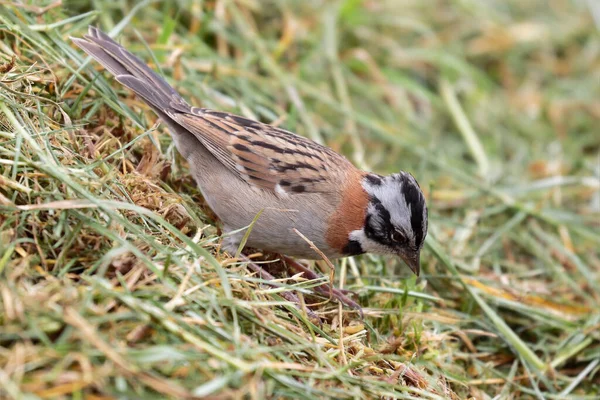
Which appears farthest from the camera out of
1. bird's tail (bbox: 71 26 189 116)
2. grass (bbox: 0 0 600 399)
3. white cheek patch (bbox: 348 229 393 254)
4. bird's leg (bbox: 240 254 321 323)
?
bird's tail (bbox: 71 26 189 116)

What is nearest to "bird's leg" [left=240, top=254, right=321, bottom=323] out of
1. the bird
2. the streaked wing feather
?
the bird

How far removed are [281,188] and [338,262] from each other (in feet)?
2.38

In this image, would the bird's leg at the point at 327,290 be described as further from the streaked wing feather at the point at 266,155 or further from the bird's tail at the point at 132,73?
the bird's tail at the point at 132,73

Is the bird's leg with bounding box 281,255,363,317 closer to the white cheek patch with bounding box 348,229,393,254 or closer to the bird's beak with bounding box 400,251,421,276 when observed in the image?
the white cheek patch with bounding box 348,229,393,254

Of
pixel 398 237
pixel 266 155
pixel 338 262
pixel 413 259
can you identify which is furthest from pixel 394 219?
pixel 266 155

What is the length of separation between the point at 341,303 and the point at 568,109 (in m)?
4.65

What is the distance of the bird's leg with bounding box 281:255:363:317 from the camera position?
394 cm

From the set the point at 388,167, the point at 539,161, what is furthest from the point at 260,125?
the point at 539,161

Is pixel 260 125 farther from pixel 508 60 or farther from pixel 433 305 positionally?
pixel 508 60

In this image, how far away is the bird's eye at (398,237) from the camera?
396 cm

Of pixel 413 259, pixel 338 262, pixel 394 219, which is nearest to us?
pixel 394 219

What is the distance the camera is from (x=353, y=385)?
3.16m

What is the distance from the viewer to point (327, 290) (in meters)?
4.04

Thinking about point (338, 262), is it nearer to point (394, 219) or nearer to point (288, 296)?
point (394, 219)
